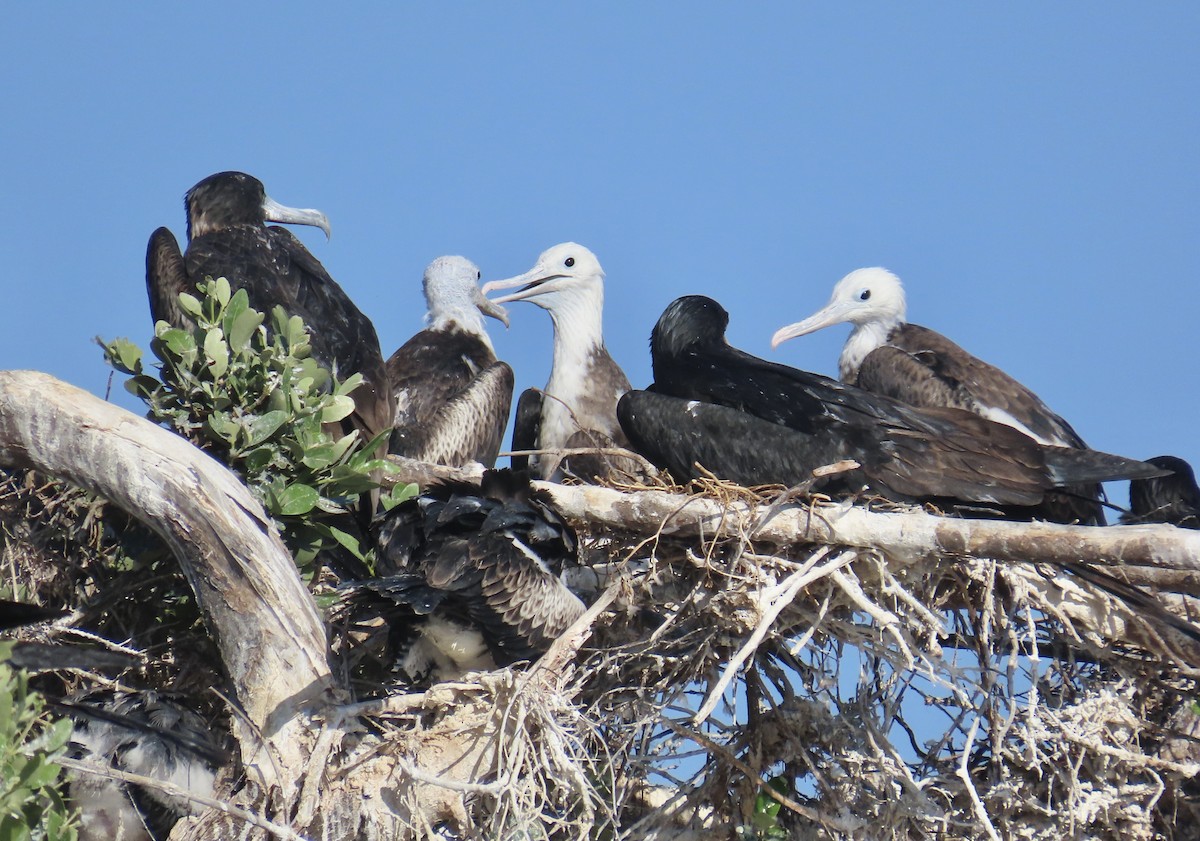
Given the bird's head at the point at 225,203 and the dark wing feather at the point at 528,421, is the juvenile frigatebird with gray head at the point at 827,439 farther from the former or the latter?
the bird's head at the point at 225,203

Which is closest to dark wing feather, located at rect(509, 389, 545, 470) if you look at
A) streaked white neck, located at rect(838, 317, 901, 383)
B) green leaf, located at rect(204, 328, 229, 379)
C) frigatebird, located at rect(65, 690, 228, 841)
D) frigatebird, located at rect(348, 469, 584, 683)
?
streaked white neck, located at rect(838, 317, 901, 383)

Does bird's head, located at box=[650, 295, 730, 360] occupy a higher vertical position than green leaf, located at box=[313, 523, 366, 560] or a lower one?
higher

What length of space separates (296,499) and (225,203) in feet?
8.30

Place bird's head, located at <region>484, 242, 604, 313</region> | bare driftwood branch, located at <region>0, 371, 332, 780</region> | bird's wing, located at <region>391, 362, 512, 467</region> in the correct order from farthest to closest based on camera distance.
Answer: bird's head, located at <region>484, 242, 604, 313</region>
bird's wing, located at <region>391, 362, 512, 467</region>
bare driftwood branch, located at <region>0, 371, 332, 780</region>

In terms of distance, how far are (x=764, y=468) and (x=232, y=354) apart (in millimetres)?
1964

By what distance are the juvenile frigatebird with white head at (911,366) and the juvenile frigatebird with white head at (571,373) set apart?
2.97 ft

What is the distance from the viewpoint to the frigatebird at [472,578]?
4.69 meters

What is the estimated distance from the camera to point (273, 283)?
254 inches

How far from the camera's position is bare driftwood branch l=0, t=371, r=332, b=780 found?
424cm

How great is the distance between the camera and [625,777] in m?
4.93

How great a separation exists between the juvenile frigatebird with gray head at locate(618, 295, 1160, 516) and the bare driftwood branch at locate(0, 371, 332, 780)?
76.4 inches

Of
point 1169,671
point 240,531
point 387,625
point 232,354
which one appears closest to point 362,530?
point 387,625

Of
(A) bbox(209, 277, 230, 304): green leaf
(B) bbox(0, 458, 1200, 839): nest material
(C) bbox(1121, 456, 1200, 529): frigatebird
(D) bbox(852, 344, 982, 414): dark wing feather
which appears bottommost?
(B) bbox(0, 458, 1200, 839): nest material

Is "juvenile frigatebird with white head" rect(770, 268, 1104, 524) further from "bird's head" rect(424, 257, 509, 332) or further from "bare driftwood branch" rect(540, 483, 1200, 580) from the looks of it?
"bird's head" rect(424, 257, 509, 332)
